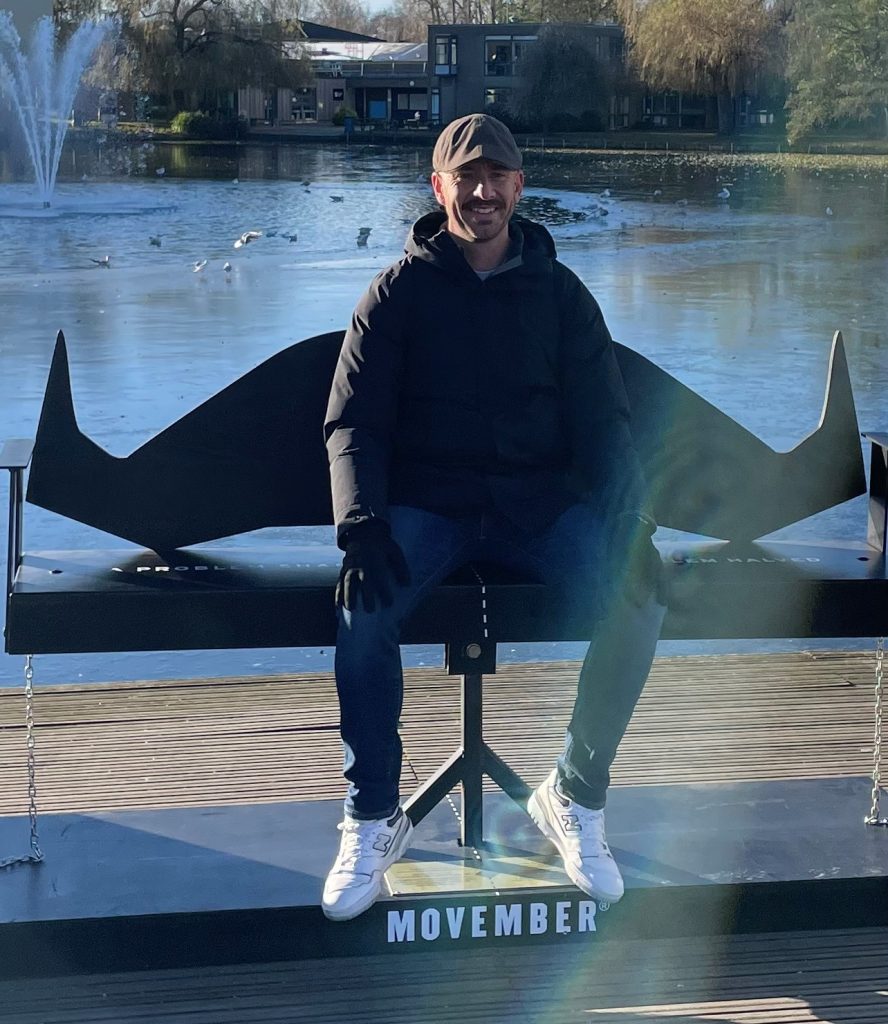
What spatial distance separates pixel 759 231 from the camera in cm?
1964

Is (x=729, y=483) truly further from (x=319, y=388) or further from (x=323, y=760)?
(x=323, y=760)

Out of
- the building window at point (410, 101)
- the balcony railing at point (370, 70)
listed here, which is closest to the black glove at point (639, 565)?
the balcony railing at point (370, 70)

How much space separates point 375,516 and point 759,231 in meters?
17.7

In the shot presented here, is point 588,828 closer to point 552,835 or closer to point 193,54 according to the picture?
point 552,835

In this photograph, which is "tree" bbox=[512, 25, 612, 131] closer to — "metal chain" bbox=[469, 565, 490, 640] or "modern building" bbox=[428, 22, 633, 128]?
"modern building" bbox=[428, 22, 633, 128]

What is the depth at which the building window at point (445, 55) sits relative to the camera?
7488cm

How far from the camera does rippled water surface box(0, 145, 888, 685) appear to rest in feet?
25.0

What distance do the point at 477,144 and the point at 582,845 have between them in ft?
4.17

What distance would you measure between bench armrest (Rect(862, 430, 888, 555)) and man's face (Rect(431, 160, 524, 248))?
85 centimetres

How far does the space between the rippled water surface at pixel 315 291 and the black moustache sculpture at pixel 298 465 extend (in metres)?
1.48

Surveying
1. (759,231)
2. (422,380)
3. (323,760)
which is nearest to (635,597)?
(422,380)

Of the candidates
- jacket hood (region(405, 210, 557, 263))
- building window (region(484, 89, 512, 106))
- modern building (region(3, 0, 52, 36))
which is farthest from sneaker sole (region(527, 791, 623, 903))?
building window (region(484, 89, 512, 106))

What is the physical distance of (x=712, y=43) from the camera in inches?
2058

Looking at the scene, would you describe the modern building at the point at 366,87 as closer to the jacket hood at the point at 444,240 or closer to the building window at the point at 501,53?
the building window at the point at 501,53
